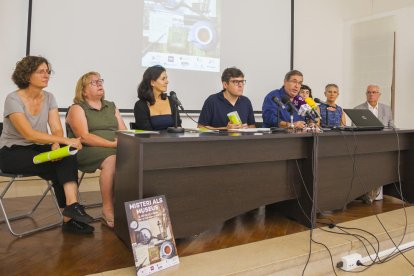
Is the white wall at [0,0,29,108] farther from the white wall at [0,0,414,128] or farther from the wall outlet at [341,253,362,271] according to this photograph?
the wall outlet at [341,253,362,271]

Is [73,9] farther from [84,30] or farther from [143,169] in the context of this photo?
[143,169]

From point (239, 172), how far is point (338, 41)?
4.46m

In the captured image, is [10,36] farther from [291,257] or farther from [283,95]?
[291,257]

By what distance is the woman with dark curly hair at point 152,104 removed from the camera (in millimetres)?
2418

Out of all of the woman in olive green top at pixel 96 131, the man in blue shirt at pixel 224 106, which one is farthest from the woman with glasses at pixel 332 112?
the woman in olive green top at pixel 96 131

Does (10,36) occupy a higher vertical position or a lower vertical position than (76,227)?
higher

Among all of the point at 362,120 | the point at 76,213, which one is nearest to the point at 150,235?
the point at 76,213

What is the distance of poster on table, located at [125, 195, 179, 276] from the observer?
56.9 inches

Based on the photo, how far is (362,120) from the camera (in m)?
2.61

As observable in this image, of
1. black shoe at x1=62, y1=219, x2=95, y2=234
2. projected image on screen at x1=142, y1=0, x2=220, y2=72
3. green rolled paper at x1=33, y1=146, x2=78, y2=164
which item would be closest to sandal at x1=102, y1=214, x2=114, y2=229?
black shoe at x1=62, y1=219, x2=95, y2=234

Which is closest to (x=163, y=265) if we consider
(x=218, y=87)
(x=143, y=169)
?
(x=143, y=169)

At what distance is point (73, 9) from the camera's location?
3.54 m

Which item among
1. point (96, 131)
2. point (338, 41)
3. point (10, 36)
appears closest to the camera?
point (96, 131)

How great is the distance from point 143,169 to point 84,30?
257 cm
